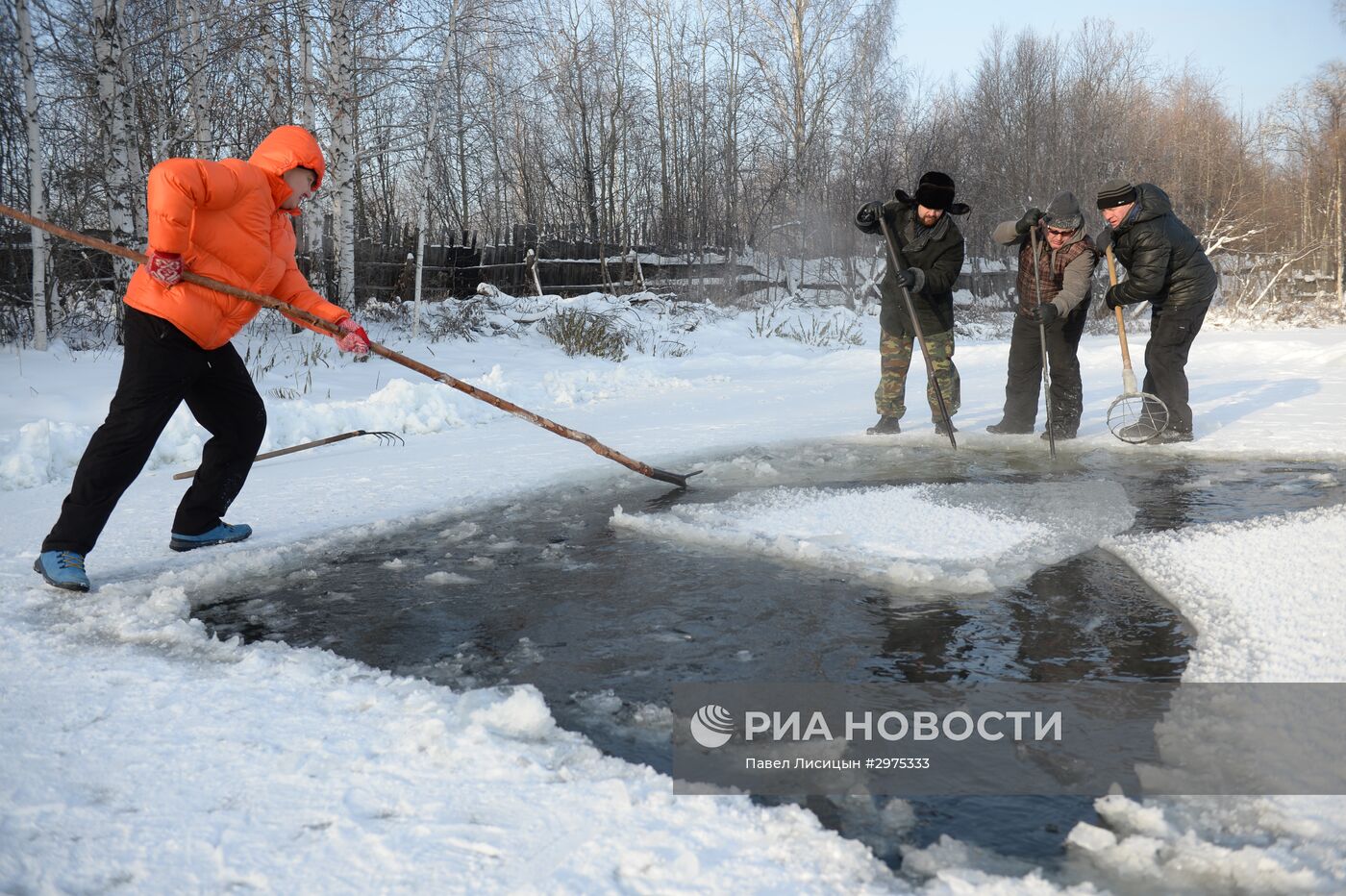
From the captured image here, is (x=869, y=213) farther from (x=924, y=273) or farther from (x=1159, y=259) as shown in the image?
(x=1159, y=259)

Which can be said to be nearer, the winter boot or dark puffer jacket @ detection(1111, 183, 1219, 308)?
dark puffer jacket @ detection(1111, 183, 1219, 308)

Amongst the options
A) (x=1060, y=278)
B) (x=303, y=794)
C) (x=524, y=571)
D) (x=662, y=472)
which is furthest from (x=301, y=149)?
(x=1060, y=278)

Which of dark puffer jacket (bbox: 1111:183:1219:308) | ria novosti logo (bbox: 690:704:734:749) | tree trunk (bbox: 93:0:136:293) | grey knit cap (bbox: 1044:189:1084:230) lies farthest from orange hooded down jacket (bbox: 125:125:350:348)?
tree trunk (bbox: 93:0:136:293)

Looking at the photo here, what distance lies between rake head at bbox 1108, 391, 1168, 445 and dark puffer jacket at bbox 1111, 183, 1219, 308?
0.66 m

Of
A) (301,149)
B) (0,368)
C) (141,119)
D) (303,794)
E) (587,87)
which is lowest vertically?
(303,794)

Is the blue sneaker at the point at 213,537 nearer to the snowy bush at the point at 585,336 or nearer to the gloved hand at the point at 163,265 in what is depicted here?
the gloved hand at the point at 163,265

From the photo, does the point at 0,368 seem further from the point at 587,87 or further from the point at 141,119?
the point at 587,87

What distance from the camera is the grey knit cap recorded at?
6352mm

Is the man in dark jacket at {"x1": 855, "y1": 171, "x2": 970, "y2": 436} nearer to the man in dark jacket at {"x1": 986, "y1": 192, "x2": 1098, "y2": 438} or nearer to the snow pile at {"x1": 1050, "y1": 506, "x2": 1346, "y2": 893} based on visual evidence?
the man in dark jacket at {"x1": 986, "y1": 192, "x2": 1098, "y2": 438}

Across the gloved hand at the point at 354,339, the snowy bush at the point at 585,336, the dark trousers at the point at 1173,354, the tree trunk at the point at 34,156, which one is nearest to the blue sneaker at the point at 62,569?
the gloved hand at the point at 354,339

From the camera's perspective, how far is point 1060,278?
22.1ft

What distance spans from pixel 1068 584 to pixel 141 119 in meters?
12.3

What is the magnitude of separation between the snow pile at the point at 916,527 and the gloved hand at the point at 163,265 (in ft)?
6.84

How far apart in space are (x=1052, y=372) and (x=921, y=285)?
1.31m
